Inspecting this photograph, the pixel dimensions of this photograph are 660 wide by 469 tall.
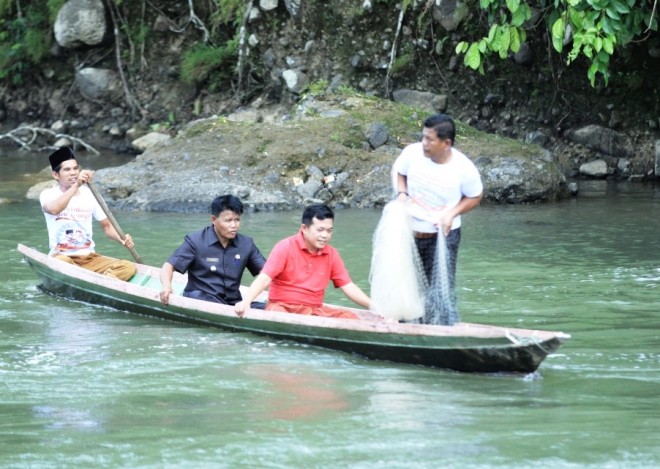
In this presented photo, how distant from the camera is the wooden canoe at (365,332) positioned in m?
6.11

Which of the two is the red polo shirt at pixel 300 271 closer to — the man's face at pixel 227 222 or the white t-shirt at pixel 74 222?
the man's face at pixel 227 222

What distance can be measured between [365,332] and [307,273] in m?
0.67

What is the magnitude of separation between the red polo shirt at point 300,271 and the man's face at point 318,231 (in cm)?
12

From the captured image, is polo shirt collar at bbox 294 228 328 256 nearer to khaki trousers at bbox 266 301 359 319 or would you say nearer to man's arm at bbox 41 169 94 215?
khaki trousers at bbox 266 301 359 319

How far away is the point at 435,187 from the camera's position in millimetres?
6594

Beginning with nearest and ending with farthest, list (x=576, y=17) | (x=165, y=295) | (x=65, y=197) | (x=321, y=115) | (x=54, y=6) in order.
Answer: (x=165, y=295)
(x=65, y=197)
(x=576, y=17)
(x=321, y=115)
(x=54, y=6)

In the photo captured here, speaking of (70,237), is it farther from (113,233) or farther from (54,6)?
(54,6)

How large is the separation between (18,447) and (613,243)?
7.09m

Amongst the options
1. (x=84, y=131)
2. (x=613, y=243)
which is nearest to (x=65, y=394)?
(x=613, y=243)

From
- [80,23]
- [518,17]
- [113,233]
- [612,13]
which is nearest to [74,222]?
[113,233]

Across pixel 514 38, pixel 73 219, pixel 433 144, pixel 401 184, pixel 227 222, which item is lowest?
pixel 73 219

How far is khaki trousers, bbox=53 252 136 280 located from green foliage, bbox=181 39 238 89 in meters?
9.40

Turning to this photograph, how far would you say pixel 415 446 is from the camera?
5.11 metres

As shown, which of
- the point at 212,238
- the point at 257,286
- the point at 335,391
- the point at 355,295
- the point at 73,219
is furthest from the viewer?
the point at 73,219
